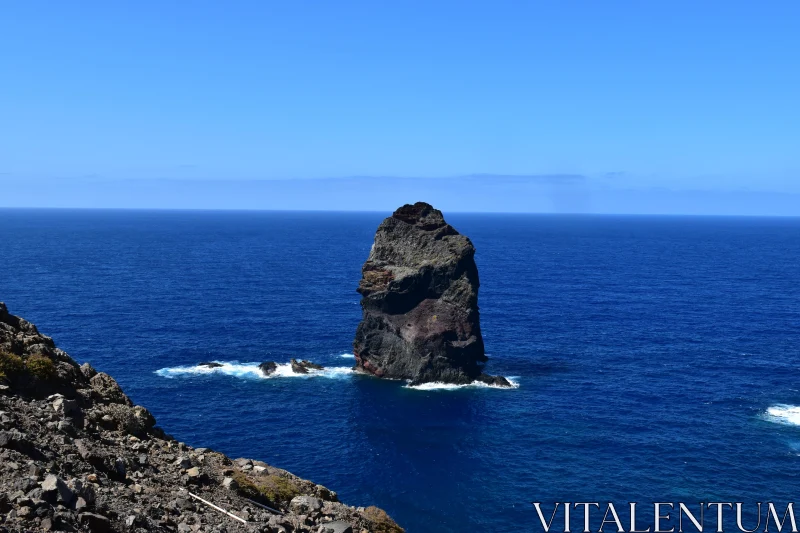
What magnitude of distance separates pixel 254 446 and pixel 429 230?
52.7m

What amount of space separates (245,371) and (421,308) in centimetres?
2849

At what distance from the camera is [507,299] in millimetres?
168000

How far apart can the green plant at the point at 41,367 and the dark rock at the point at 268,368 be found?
7307 cm

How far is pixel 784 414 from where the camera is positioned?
87000 millimetres

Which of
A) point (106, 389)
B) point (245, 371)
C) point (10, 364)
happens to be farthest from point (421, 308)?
point (10, 364)

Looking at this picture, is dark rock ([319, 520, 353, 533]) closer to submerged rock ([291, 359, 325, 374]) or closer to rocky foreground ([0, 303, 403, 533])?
rocky foreground ([0, 303, 403, 533])

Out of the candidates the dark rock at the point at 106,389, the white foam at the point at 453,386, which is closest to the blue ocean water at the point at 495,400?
the white foam at the point at 453,386

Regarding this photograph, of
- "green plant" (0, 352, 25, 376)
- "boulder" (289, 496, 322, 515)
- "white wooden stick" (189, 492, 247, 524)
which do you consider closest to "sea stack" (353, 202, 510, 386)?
"boulder" (289, 496, 322, 515)

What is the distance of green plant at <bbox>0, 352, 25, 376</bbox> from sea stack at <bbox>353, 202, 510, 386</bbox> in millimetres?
77264

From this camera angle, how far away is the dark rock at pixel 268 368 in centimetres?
10325

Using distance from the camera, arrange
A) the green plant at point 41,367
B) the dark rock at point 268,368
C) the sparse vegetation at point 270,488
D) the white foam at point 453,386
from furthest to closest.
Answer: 1. the dark rock at point 268,368
2. the white foam at point 453,386
3. the green plant at point 41,367
4. the sparse vegetation at point 270,488

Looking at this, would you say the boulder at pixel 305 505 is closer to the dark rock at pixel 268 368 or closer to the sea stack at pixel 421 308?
the sea stack at pixel 421 308

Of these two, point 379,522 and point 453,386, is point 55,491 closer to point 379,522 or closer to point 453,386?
point 379,522

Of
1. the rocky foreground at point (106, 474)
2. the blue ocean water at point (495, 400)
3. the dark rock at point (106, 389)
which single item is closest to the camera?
the rocky foreground at point (106, 474)
